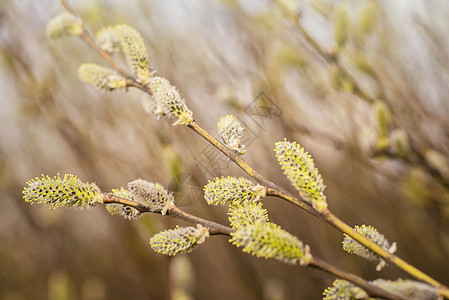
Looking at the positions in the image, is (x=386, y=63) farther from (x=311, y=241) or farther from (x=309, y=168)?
(x=309, y=168)

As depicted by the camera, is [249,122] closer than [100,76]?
No

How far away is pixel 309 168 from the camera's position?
73 cm

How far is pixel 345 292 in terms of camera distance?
2.28 feet

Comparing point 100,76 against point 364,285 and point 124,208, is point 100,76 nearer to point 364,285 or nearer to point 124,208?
point 124,208

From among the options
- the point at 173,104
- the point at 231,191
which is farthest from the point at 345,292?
the point at 173,104

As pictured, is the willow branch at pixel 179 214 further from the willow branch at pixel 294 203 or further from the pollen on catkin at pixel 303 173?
the pollen on catkin at pixel 303 173

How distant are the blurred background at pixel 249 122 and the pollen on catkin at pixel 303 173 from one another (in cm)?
77

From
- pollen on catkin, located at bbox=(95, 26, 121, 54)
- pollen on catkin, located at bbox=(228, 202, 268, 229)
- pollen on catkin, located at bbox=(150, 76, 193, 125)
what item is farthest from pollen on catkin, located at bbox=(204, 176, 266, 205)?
pollen on catkin, located at bbox=(95, 26, 121, 54)

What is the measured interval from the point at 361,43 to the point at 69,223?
316 cm

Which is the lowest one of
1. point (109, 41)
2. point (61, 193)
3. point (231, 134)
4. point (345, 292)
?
point (345, 292)

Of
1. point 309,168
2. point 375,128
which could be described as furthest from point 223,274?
point 309,168

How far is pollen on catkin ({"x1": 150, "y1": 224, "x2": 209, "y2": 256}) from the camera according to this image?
764mm

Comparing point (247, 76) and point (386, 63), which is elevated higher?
point (386, 63)

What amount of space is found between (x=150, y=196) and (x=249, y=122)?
1.55 m
